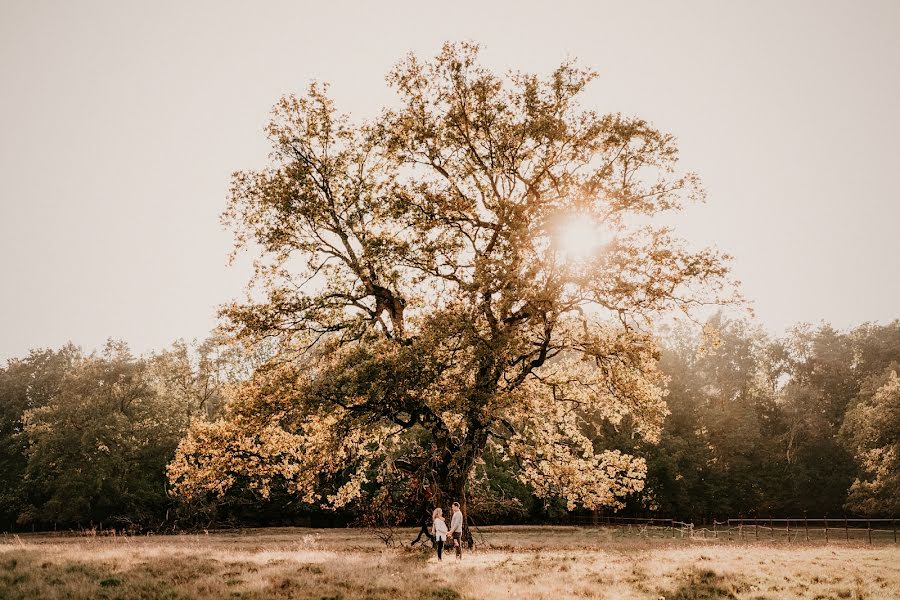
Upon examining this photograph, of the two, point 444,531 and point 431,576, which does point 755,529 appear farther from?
point 431,576

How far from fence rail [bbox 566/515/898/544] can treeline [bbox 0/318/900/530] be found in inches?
79.1

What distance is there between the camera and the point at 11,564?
14438 mm

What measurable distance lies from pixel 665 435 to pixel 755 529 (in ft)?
43.7

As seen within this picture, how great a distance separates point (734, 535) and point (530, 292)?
116ft

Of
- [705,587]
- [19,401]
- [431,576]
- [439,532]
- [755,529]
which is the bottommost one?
[755,529]

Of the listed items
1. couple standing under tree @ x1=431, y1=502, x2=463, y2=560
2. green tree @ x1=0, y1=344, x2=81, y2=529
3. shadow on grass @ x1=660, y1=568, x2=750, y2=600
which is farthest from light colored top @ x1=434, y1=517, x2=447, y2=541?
green tree @ x1=0, y1=344, x2=81, y2=529

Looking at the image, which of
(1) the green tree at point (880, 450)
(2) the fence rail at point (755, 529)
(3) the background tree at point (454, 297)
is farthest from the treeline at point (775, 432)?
(3) the background tree at point (454, 297)

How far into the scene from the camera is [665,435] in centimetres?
5491

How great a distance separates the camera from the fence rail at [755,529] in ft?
135

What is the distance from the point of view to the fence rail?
41.0 metres

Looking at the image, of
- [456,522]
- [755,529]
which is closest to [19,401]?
[456,522]

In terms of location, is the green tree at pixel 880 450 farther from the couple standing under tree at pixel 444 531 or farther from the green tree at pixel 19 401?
the green tree at pixel 19 401

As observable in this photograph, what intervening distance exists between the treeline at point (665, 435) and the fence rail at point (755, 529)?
2.01 metres

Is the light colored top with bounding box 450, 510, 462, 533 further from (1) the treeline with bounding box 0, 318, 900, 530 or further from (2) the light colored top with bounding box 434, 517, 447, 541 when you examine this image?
(1) the treeline with bounding box 0, 318, 900, 530
